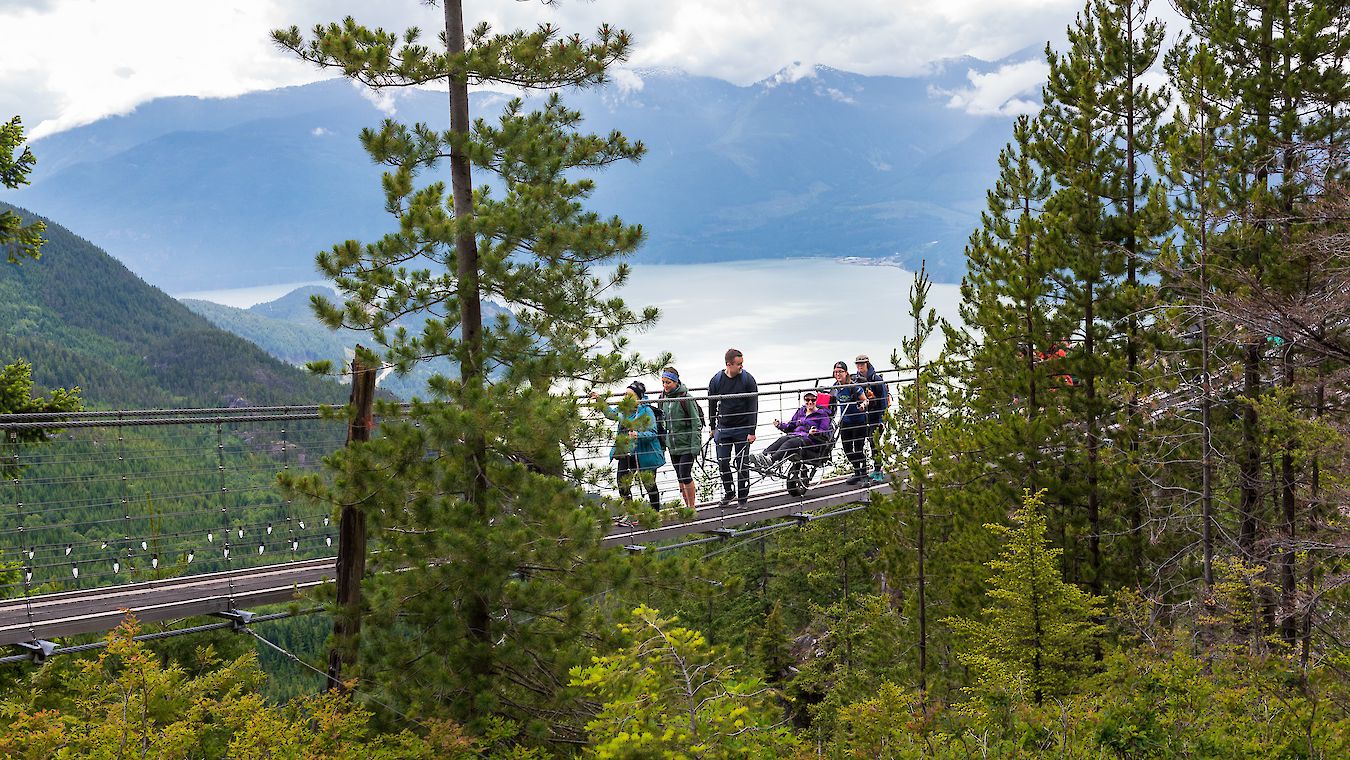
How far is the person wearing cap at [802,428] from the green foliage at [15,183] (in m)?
6.22

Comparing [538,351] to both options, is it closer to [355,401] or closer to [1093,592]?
[355,401]

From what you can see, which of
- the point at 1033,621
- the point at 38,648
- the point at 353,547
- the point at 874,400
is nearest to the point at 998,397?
the point at 874,400

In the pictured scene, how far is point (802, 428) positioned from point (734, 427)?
1.22 metres

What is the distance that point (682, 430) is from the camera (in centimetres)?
779

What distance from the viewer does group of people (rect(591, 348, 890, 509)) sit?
6.44 metres

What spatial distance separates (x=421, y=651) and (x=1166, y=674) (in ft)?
13.7

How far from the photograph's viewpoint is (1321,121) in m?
9.56

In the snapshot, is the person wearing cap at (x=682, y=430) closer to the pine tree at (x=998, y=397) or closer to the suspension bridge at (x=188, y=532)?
the suspension bridge at (x=188, y=532)

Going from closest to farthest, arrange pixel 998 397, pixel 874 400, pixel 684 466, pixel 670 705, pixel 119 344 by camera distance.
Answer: pixel 670 705, pixel 684 466, pixel 874 400, pixel 998 397, pixel 119 344

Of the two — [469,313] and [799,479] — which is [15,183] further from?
[799,479]

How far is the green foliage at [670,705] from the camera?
12.4ft

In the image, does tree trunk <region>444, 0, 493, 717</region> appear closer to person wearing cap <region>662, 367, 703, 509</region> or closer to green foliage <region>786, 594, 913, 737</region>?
person wearing cap <region>662, 367, 703, 509</region>

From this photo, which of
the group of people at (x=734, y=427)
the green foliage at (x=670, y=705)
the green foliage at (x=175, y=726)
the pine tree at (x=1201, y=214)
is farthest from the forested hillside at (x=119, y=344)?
the green foliage at (x=670, y=705)

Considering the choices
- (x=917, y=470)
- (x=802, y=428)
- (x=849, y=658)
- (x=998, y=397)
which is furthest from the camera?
(x=849, y=658)
